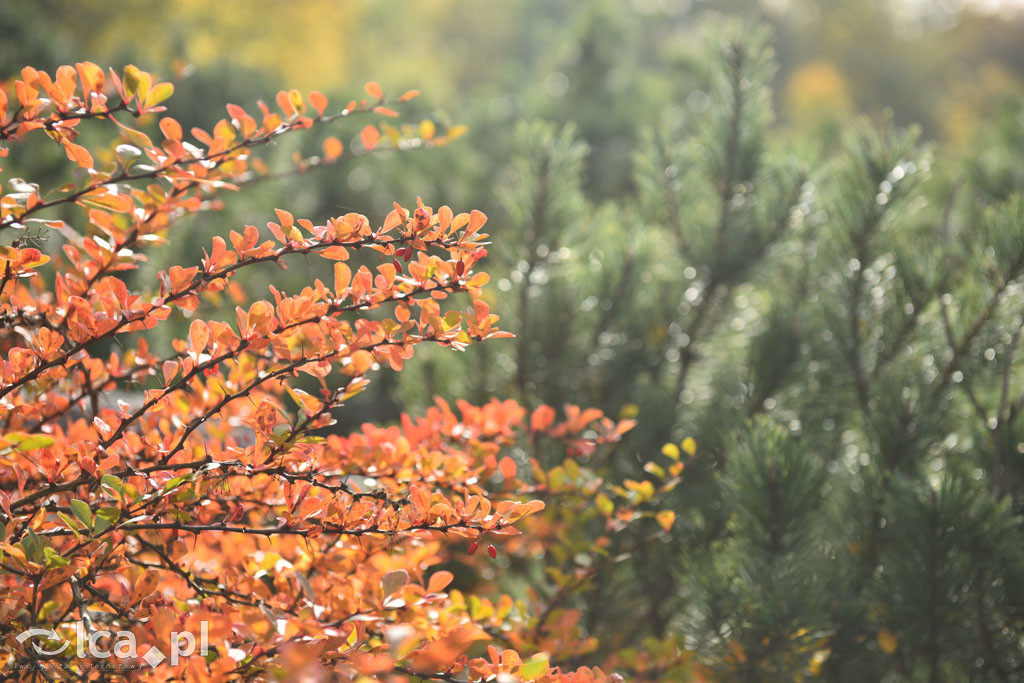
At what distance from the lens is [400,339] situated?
956 mm

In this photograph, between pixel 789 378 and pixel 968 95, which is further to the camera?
pixel 968 95

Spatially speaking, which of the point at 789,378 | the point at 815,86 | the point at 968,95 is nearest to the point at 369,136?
the point at 789,378

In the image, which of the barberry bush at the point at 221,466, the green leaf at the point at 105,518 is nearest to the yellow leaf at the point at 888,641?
the barberry bush at the point at 221,466

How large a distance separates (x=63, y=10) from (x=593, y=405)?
828cm

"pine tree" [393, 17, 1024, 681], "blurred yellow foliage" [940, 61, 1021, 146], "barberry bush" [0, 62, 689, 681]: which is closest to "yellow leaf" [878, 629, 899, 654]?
"pine tree" [393, 17, 1024, 681]

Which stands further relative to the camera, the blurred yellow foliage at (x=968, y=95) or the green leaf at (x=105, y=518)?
the blurred yellow foliage at (x=968, y=95)

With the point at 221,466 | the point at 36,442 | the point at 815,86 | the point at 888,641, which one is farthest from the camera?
the point at 815,86

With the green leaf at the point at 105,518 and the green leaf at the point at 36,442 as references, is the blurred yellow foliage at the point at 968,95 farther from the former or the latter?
the green leaf at the point at 36,442

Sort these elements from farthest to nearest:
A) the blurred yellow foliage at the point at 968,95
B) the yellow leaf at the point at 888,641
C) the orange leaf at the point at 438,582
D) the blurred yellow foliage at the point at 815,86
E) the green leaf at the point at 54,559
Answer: the blurred yellow foliage at the point at 815,86, the blurred yellow foliage at the point at 968,95, the yellow leaf at the point at 888,641, the orange leaf at the point at 438,582, the green leaf at the point at 54,559

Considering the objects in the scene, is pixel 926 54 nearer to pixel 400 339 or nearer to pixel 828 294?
pixel 828 294

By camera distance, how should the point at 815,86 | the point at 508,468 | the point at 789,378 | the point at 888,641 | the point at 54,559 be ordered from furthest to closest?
the point at 815,86 < the point at 789,378 < the point at 888,641 < the point at 508,468 < the point at 54,559

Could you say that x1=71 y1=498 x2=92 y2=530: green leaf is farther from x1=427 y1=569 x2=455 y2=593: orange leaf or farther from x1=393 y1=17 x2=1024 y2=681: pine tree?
x1=393 y1=17 x2=1024 y2=681: pine tree

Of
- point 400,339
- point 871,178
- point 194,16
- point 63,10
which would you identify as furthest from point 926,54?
point 400,339

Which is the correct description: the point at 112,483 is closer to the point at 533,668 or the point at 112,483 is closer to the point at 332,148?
the point at 533,668
